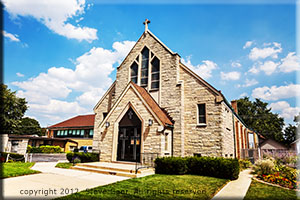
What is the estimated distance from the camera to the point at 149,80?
19.8 metres

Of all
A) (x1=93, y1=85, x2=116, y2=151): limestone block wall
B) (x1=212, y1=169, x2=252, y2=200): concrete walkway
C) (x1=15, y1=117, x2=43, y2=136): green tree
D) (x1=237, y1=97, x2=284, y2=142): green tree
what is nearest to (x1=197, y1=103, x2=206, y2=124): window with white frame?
(x1=212, y1=169, x2=252, y2=200): concrete walkway

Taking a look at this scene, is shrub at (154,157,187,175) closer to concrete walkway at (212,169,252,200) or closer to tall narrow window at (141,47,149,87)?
concrete walkway at (212,169,252,200)

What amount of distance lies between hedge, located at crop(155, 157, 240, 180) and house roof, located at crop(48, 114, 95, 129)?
27.6 m

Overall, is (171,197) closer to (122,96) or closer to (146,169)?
(146,169)

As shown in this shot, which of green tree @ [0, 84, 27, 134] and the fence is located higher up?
green tree @ [0, 84, 27, 134]

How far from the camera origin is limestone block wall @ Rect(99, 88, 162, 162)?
14828 mm

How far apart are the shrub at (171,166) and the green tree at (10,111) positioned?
115ft

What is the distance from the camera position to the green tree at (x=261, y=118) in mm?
54688

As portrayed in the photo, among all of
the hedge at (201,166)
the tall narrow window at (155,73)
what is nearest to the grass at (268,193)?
the hedge at (201,166)

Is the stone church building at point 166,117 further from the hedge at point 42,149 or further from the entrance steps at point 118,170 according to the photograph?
the hedge at point 42,149

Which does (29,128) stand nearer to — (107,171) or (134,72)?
(134,72)

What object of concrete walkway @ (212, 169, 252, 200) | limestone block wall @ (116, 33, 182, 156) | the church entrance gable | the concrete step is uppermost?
limestone block wall @ (116, 33, 182, 156)

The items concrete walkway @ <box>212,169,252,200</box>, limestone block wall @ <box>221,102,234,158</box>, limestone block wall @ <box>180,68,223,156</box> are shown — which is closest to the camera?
concrete walkway @ <box>212,169,252,200</box>

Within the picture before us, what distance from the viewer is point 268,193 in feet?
28.9
